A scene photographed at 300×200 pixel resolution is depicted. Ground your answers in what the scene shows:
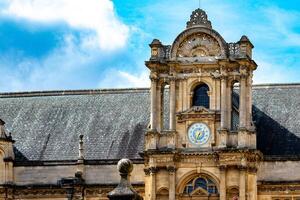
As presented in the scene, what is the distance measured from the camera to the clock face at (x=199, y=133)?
243ft

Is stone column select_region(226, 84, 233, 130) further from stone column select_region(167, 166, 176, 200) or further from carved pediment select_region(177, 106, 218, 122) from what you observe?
stone column select_region(167, 166, 176, 200)

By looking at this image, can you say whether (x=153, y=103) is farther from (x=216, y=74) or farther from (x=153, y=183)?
(x=153, y=183)

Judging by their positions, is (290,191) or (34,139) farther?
(34,139)

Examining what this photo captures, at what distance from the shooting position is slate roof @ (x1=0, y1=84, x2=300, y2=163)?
76.7 metres

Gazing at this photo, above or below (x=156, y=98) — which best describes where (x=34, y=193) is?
→ below

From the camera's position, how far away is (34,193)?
77875 mm

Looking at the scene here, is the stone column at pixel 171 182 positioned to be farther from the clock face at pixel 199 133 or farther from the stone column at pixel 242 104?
the stone column at pixel 242 104

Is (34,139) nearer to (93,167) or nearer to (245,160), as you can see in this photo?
(93,167)

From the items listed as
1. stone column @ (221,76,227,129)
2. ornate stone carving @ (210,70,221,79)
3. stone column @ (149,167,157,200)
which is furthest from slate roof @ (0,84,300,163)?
ornate stone carving @ (210,70,221,79)

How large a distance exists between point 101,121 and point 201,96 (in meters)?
8.03

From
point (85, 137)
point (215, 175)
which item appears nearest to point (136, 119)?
point (85, 137)

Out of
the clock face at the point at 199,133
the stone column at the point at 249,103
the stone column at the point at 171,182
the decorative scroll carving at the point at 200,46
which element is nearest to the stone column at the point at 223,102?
the clock face at the point at 199,133

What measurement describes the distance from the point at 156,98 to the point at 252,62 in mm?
5751

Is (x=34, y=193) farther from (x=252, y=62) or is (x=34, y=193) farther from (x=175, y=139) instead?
(x=252, y=62)
